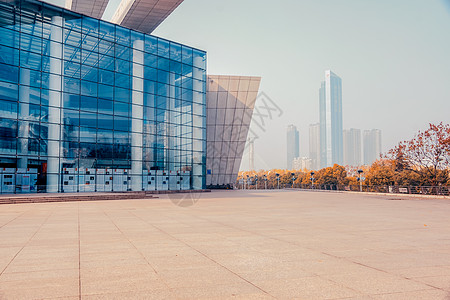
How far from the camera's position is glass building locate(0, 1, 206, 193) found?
36344mm

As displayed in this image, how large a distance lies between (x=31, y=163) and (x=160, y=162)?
1467 cm

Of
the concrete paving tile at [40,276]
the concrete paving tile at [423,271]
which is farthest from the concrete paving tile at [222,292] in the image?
the concrete paving tile at [423,271]

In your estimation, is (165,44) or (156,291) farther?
(165,44)

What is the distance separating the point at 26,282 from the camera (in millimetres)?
6141

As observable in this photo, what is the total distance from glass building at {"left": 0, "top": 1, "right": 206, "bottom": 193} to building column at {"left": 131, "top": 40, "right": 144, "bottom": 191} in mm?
118

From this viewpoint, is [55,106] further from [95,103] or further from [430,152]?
[430,152]

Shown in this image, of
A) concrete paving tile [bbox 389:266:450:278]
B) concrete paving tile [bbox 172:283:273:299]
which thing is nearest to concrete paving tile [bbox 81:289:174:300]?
concrete paving tile [bbox 172:283:273:299]

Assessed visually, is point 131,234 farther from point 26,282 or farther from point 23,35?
point 23,35


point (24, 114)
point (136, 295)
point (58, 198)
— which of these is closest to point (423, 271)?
point (136, 295)

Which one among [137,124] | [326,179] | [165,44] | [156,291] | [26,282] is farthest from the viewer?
[326,179]

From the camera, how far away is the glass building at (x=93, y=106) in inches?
1431

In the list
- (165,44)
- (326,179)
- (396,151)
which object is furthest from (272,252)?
(326,179)

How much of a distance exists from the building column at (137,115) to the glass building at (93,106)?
0.12 metres

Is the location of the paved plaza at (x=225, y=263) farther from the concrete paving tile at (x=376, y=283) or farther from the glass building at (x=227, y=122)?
the glass building at (x=227, y=122)
